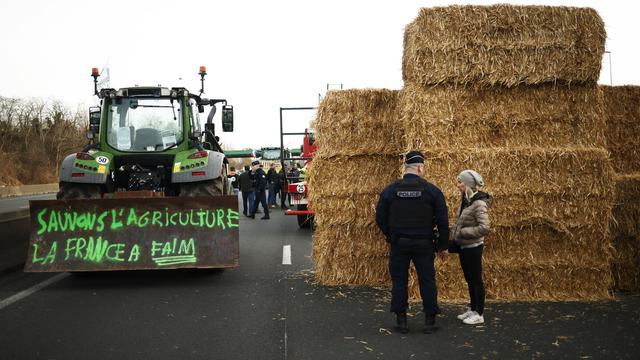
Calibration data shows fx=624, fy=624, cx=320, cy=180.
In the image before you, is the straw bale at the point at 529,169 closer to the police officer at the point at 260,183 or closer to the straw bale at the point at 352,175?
the straw bale at the point at 352,175

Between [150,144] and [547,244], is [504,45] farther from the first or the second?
[150,144]

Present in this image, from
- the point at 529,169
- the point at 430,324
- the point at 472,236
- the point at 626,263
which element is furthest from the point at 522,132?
the point at 430,324

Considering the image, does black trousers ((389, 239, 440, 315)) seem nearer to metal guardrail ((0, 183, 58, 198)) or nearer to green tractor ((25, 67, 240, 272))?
green tractor ((25, 67, 240, 272))

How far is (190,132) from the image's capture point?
10.6m

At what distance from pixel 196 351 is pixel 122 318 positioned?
1.58 m

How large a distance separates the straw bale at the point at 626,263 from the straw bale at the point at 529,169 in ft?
2.98

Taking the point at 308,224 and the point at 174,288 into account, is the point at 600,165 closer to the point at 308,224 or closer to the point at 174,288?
the point at 174,288

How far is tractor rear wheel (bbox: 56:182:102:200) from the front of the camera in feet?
31.9

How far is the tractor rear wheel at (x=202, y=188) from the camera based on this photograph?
9797 millimetres

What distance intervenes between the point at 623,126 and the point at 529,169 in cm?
199

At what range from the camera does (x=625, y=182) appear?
7984 millimetres

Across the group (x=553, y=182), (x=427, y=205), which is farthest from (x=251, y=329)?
(x=553, y=182)

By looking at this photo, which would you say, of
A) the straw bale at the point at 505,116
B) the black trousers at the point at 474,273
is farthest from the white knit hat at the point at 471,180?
the straw bale at the point at 505,116

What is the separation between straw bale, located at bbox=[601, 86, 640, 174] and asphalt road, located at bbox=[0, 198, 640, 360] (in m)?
2.02
